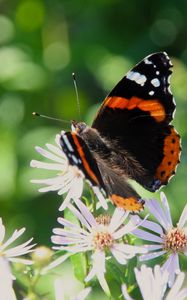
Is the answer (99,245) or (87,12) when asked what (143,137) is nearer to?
(99,245)

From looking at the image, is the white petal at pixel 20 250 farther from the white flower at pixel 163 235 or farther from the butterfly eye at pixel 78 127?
the butterfly eye at pixel 78 127

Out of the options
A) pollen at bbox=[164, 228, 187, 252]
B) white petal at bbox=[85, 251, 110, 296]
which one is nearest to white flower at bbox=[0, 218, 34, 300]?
white petal at bbox=[85, 251, 110, 296]

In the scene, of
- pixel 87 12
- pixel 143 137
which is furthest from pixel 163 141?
pixel 87 12

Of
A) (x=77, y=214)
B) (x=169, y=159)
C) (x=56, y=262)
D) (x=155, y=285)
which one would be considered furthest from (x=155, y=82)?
(x=155, y=285)

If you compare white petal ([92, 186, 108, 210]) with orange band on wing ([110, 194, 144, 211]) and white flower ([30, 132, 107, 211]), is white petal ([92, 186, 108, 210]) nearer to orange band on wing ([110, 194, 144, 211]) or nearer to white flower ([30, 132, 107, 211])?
white flower ([30, 132, 107, 211])

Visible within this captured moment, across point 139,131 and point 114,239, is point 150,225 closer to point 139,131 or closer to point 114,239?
point 114,239

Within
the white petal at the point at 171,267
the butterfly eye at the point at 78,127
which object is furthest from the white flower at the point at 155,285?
the butterfly eye at the point at 78,127
